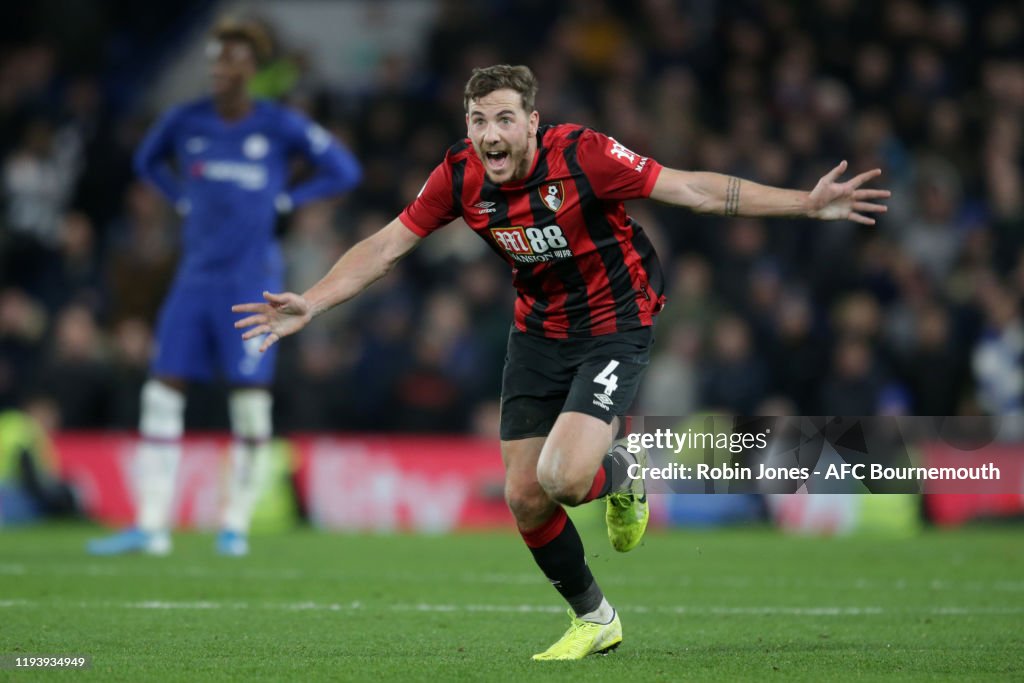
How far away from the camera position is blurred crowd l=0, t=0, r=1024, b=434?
47.4ft

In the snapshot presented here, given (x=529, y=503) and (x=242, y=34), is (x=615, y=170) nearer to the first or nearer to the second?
(x=529, y=503)

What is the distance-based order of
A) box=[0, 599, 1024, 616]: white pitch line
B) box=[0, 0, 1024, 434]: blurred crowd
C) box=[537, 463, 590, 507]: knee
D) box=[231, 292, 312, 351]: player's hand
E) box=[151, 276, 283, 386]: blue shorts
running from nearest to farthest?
box=[537, 463, 590, 507]: knee → box=[231, 292, 312, 351]: player's hand → box=[0, 599, 1024, 616]: white pitch line → box=[151, 276, 283, 386]: blue shorts → box=[0, 0, 1024, 434]: blurred crowd

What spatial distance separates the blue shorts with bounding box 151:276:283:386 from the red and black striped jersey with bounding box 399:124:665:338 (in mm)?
3898

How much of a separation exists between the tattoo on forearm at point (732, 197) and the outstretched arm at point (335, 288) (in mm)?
1307

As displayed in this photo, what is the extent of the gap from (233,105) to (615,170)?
465 centimetres

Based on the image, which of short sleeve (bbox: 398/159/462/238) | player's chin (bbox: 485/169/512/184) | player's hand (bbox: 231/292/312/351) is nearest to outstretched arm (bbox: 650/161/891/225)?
player's chin (bbox: 485/169/512/184)

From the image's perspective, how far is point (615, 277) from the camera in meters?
6.47

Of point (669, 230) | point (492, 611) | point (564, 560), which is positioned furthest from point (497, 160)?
point (669, 230)

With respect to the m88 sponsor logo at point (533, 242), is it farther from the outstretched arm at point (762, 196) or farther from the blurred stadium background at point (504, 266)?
the blurred stadium background at point (504, 266)

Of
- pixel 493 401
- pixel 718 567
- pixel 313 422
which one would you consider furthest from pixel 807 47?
pixel 718 567

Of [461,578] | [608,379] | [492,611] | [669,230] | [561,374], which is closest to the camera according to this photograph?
[608,379]

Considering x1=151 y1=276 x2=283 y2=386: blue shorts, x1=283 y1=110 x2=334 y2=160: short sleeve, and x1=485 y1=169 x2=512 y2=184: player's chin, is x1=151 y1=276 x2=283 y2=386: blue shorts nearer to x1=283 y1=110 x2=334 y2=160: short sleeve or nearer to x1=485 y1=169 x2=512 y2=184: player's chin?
x1=283 y1=110 x2=334 y2=160: short sleeve

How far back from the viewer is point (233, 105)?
10227mm

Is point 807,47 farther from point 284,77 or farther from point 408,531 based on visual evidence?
point 408,531
